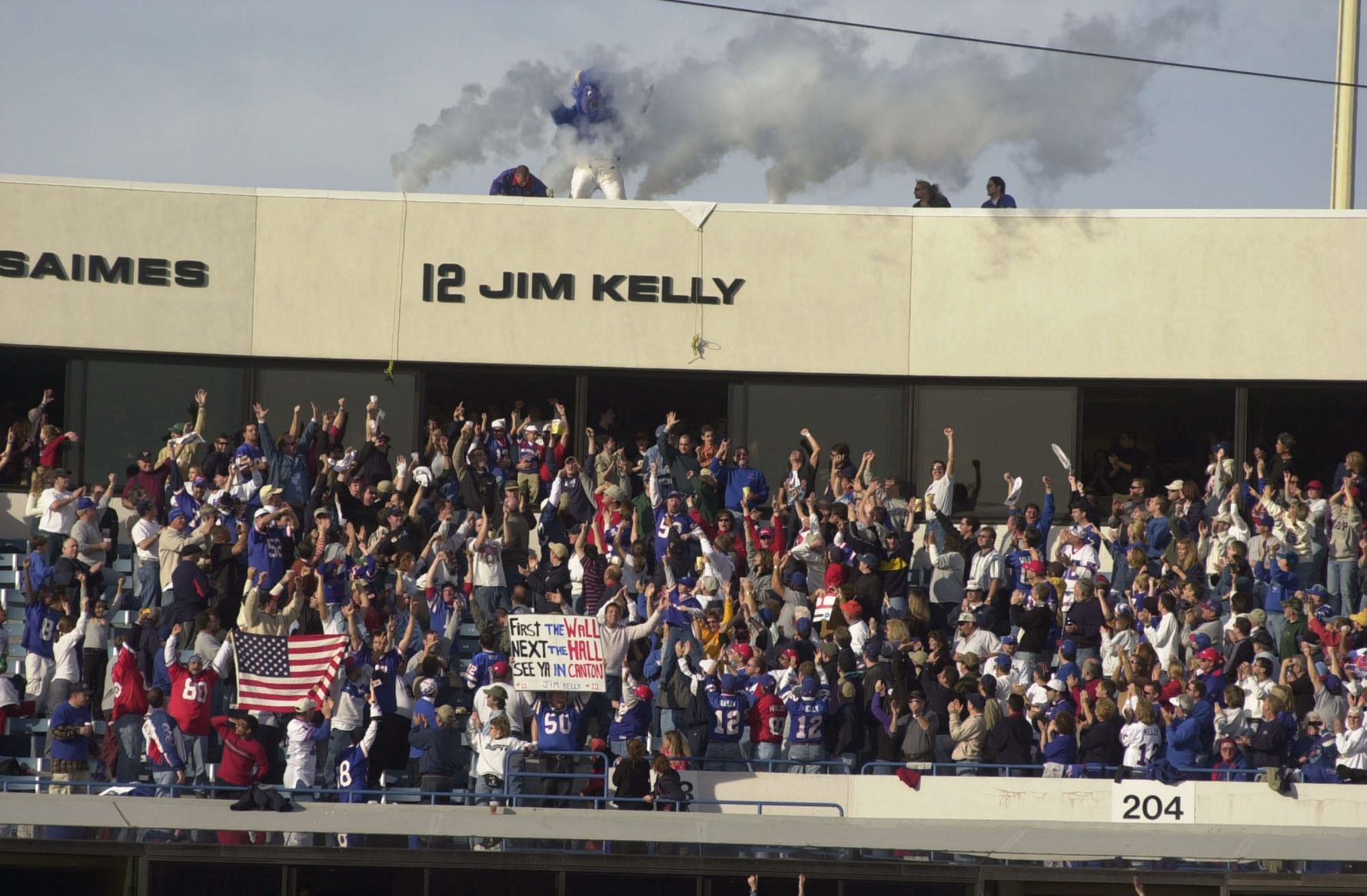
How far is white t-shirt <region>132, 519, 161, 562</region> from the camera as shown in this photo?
81.4 ft

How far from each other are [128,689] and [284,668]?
1634 millimetres

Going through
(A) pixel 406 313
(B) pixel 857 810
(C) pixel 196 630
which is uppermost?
(A) pixel 406 313

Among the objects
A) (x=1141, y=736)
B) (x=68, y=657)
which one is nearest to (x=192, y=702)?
(x=68, y=657)

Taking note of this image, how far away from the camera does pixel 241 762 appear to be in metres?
20.6

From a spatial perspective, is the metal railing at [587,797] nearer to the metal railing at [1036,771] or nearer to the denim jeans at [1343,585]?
the metal railing at [1036,771]

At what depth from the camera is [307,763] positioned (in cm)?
2125

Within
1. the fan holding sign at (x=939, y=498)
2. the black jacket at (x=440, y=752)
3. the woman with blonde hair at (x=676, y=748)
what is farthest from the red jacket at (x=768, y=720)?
the fan holding sign at (x=939, y=498)

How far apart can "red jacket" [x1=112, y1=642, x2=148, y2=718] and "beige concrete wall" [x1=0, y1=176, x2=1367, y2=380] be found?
928cm

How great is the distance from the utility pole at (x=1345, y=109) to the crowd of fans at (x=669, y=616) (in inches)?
272

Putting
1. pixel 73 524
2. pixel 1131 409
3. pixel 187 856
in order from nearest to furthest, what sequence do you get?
pixel 187 856 < pixel 73 524 < pixel 1131 409

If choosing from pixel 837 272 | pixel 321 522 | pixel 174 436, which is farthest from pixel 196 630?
pixel 837 272

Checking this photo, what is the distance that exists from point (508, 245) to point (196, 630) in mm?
9196

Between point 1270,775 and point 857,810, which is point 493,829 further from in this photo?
point 1270,775

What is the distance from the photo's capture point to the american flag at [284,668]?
70.3 ft
